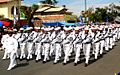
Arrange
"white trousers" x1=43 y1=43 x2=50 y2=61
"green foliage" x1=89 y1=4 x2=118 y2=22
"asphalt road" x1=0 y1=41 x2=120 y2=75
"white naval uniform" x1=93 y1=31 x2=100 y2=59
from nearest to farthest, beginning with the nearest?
"asphalt road" x1=0 y1=41 x2=120 y2=75
"white trousers" x1=43 y1=43 x2=50 y2=61
"white naval uniform" x1=93 y1=31 x2=100 y2=59
"green foliage" x1=89 y1=4 x2=118 y2=22

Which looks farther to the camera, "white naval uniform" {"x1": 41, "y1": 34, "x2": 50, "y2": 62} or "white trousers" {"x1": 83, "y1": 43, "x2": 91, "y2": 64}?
"white naval uniform" {"x1": 41, "y1": 34, "x2": 50, "y2": 62}

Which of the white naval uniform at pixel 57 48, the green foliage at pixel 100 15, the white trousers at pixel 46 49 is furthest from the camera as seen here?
the green foliage at pixel 100 15

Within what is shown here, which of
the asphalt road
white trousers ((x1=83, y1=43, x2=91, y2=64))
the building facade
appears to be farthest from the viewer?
the building facade

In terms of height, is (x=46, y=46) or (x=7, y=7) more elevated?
(x=46, y=46)

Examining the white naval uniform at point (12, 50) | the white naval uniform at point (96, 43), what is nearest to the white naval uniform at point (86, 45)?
the white naval uniform at point (96, 43)

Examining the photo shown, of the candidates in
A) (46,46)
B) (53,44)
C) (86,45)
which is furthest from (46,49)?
(86,45)

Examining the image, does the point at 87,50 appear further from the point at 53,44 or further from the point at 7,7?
the point at 7,7

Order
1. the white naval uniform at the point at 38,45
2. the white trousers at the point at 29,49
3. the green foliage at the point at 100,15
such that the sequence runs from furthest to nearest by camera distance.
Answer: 1. the green foliage at the point at 100,15
2. the white trousers at the point at 29,49
3. the white naval uniform at the point at 38,45

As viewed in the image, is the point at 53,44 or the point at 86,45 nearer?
the point at 86,45

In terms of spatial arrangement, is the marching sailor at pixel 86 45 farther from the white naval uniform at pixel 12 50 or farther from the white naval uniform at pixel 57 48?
the white naval uniform at pixel 12 50

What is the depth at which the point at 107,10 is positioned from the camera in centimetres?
6425

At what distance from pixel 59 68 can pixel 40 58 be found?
2.84 meters

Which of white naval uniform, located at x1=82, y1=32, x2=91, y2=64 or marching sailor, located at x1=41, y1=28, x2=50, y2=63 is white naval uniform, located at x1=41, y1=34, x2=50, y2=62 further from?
white naval uniform, located at x1=82, y1=32, x2=91, y2=64

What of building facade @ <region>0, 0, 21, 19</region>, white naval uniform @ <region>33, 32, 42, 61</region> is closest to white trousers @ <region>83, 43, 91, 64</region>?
white naval uniform @ <region>33, 32, 42, 61</region>
